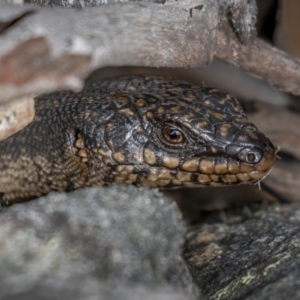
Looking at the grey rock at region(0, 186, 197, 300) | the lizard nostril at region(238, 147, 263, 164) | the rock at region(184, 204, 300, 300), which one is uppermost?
the grey rock at region(0, 186, 197, 300)

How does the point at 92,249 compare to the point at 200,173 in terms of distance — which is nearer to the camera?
the point at 92,249

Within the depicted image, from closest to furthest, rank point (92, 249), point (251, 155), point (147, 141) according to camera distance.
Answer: point (92, 249) → point (251, 155) → point (147, 141)

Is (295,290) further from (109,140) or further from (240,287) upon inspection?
(109,140)

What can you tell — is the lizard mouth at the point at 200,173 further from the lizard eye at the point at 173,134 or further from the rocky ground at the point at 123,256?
the rocky ground at the point at 123,256

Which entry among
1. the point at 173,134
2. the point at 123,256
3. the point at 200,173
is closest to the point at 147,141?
the point at 173,134

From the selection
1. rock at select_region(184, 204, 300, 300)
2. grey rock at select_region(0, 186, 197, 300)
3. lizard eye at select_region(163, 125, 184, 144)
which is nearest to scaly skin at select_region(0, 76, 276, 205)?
lizard eye at select_region(163, 125, 184, 144)

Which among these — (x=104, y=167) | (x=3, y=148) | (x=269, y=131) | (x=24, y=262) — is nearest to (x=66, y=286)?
(x=24, y=262)

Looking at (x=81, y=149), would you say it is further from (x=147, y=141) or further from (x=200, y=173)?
(x=200, y=173)

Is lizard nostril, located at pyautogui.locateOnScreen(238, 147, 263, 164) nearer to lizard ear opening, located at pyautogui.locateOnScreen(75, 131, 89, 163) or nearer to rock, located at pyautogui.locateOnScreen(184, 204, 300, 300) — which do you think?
rock, located at pyautogui.locateOnScreen(184, 204, 300, 300)
